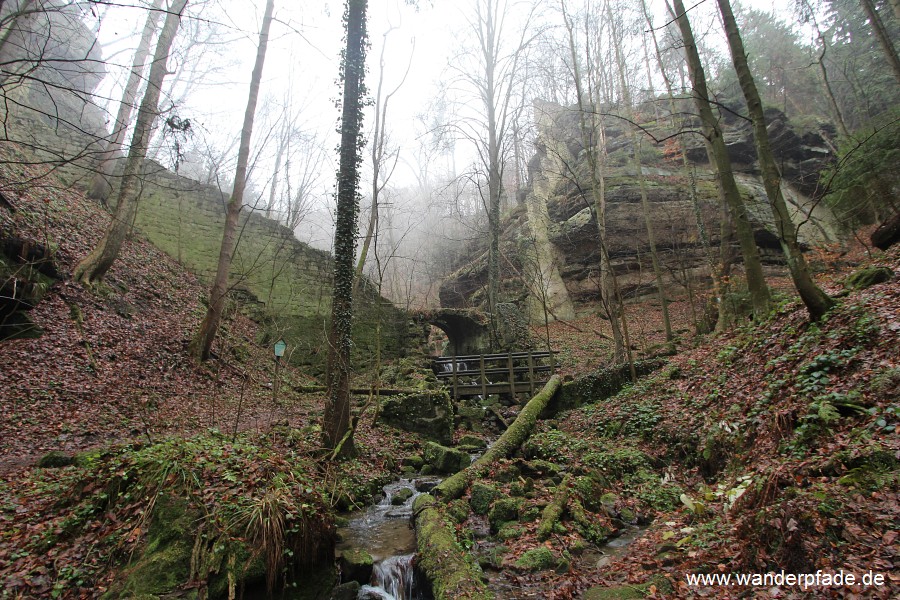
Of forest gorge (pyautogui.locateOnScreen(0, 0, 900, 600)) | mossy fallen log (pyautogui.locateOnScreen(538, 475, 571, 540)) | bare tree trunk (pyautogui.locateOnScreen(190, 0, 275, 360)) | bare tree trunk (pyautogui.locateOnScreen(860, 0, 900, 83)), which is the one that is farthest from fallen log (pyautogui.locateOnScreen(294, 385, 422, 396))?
bare tree trunk (pyautogui.locateOnScreen(860, 0, 900, 83))

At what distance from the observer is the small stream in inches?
161

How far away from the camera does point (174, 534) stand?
3.61 metres

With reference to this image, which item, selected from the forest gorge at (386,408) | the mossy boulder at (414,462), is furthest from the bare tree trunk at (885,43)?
the mossy boulder at (414,462)

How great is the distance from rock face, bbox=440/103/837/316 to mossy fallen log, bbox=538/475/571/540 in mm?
13215

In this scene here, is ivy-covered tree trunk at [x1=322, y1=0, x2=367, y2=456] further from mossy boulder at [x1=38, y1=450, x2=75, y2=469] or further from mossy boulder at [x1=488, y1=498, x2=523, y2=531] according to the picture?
mossy boulder at [x1=38, y1=450, x2=75, y2=469]

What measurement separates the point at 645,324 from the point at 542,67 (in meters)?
11.3

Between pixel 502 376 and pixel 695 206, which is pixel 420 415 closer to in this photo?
pixel 502 376

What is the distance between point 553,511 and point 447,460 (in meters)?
2.92

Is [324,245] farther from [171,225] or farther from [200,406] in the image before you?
[200,406]

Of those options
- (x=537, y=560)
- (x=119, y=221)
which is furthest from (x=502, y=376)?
(x=119, y=221)

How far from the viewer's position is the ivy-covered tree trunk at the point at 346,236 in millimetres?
6414

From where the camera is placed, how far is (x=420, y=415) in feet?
30.9

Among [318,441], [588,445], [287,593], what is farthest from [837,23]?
[287,593]

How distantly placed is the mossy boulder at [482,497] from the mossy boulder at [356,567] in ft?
5.77
